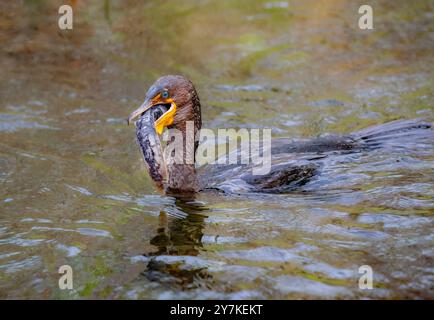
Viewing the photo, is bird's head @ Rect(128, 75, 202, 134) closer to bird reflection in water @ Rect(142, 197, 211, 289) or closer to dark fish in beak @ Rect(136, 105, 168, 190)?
dark fish in beak @ Rect(136, 105, 168, 190)

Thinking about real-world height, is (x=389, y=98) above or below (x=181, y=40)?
below

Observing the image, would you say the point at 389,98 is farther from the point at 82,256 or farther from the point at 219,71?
the point at 82,256

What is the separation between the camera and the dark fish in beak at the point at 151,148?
5.64 m

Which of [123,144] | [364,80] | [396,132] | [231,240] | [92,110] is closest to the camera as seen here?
[231,240]

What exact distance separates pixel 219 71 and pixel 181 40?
125 centimetres

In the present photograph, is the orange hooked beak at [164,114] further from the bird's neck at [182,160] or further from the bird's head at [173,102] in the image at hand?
the bird's neck at [182,160]

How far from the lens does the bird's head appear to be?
6141mm

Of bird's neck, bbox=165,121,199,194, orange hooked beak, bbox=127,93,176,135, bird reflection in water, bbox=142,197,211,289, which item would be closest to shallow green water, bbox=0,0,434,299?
bird reflection in water, bbox=142,197,211,289

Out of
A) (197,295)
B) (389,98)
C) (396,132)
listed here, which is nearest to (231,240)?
(197,295)

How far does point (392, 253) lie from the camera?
4.86 metres

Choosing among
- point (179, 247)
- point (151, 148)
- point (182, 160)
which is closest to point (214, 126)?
point (182, 160)

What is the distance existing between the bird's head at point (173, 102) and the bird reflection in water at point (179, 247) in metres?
0.77

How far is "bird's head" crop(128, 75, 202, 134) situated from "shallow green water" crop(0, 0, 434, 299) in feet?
2.42

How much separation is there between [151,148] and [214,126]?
3118 mm
